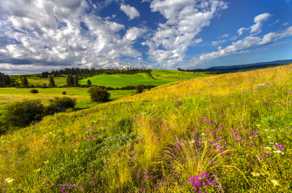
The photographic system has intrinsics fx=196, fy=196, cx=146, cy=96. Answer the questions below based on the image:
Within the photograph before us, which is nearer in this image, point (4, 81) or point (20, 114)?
point (20, 114)

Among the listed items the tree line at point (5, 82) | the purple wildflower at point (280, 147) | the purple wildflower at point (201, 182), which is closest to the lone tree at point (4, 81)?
the tree line at point (5, 82)

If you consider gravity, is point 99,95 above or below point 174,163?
below

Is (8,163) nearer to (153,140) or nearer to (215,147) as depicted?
(153,140)

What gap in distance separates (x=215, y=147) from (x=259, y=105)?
3.30 m

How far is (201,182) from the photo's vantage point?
2367mm

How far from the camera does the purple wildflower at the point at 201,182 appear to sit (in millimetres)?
2256

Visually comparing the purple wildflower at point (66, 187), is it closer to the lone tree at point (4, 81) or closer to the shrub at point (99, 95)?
the shrub at point (99, 95)

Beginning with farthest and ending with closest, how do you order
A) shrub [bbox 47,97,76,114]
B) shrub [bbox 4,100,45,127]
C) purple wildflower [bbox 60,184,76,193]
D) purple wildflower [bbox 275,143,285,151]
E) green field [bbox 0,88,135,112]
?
green field [bbox 0,88,135,112], shrub [bbox 47,97,76,114], shrub [bbox 4,100,45,127], purple wildflower [bbox 60,184,76,193], purple wildflower [bbox 275,143,285,151]

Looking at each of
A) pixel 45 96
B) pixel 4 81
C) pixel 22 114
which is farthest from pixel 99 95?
pixel 4 81

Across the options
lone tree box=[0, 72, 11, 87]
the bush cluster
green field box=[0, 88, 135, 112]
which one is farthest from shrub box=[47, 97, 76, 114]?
lone tree box=[0, 72, 11, 87]

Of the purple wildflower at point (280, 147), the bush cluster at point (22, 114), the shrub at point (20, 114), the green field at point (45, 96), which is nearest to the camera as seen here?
the purple wildflower at point (280, 147)

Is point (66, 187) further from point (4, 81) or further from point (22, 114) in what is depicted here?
point (4, 81)

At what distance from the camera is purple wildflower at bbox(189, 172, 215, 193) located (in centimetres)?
226

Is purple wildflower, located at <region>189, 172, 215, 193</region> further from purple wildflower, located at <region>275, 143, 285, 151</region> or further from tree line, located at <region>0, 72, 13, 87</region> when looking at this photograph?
tree line, located at <region>0, 72, 13, 87</region>
